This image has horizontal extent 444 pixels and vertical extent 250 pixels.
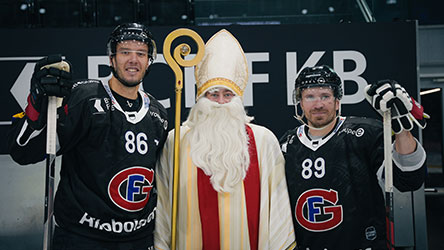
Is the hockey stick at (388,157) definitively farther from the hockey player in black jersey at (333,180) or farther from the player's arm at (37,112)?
the player's arm at (37,112)

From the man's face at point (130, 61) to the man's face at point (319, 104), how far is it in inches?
37.7

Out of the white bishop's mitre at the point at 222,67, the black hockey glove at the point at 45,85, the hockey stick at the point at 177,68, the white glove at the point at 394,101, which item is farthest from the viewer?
the white bishop's mitre at the point at 222,67

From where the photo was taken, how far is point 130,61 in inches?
92.0

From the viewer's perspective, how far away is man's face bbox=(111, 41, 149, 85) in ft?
7.63

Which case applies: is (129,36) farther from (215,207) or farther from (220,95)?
(215,207)

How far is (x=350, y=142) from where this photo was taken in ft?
8.36

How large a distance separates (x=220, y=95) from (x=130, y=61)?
1.73 feet

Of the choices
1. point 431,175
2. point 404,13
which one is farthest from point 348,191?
point 431,175

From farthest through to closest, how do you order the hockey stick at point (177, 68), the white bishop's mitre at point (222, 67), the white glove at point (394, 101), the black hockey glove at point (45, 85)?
the white bishop's mitre at point (222, 67) → the hockey stick at point (177, 68) → the white glove at point (394, 101) → the black hockey glove at point (45, 85)

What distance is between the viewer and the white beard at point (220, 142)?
2326 millimetres

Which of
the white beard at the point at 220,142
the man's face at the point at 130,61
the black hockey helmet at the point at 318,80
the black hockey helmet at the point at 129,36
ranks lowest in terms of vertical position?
the white beard at the point at 220,142

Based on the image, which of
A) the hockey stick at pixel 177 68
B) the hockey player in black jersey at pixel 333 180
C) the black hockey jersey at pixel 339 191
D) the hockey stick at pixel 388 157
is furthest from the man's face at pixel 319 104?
the hockey stick at pixel 177 68

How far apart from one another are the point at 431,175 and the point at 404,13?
7.37ft

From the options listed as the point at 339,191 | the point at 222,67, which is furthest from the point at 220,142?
the point at 339,191
